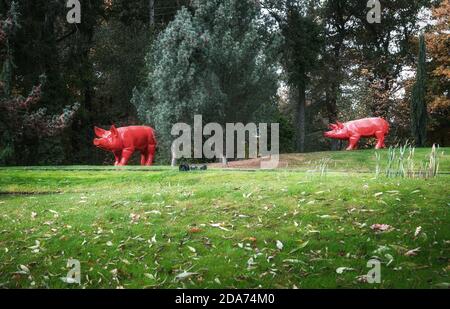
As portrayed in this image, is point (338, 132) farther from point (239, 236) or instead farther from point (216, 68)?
point (239, 236)

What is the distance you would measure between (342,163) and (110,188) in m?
10.3

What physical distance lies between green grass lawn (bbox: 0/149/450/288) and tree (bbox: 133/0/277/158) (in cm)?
954

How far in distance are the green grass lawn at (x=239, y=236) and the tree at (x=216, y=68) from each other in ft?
31.3

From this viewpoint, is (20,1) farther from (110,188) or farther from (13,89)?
(110,188)

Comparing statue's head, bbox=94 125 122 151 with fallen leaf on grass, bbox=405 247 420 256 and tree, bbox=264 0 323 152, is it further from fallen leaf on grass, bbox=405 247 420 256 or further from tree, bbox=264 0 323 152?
fallen leaf on grass, bbox=405 247 420 256

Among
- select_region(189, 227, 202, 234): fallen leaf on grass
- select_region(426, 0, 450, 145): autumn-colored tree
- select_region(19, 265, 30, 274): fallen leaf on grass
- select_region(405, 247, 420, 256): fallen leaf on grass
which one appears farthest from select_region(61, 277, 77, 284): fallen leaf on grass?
Result: select_region(426, 0, 450, 145): autumn-colored tree

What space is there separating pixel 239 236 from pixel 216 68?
14.2 meters

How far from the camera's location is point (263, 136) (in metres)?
22.8

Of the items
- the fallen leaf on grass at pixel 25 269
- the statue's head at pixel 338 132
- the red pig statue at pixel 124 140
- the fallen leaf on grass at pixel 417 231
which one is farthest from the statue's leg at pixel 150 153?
the fallen leaf on grass at pixel 417 231

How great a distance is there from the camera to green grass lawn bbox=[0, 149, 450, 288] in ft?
19.6

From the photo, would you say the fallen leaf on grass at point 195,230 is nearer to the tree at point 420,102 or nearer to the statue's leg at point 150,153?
the statue's leg at point 150,153

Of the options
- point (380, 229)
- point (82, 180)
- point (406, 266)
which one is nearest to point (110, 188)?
point (82, 180)

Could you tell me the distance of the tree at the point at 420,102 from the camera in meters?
25.4

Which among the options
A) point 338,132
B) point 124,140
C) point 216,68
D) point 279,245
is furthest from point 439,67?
point 279,245
